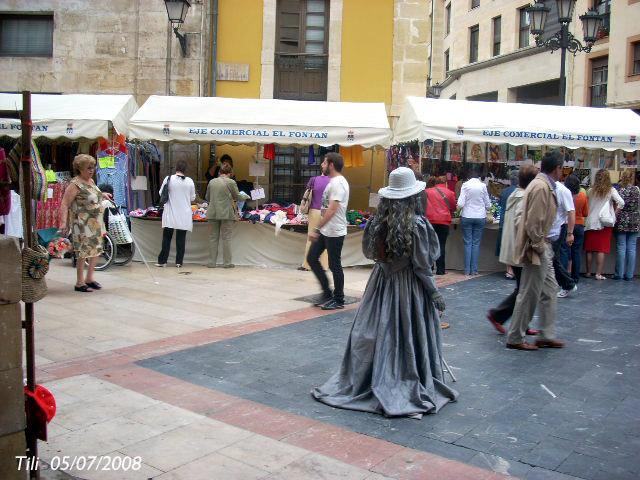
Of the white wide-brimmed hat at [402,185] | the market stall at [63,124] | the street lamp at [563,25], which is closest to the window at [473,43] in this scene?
the street lamp at [563,25]

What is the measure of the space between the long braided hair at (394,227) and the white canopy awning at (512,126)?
6501 millimetres

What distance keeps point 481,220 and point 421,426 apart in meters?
7.32

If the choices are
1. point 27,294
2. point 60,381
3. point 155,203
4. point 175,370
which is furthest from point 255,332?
point 155,203

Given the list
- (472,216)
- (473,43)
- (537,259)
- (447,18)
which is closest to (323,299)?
(537,259)

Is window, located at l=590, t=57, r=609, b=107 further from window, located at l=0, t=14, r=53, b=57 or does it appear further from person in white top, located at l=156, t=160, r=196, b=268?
window, located at l=0, t=14, r=53, b=57

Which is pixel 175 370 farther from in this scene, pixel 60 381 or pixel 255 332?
pixel 255 332

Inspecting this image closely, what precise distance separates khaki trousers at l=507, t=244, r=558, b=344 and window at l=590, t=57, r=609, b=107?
21303mm

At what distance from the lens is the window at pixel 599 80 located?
25.3 meters

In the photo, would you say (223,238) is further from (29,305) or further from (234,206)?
(29,305)

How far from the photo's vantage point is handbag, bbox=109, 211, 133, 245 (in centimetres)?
1056

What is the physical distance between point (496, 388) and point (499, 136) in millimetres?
7059

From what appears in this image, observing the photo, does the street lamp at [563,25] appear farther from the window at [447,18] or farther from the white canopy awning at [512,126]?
the window at [447,18]

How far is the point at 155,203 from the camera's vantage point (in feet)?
47.1

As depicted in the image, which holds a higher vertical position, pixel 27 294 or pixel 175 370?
pixel 27 294
